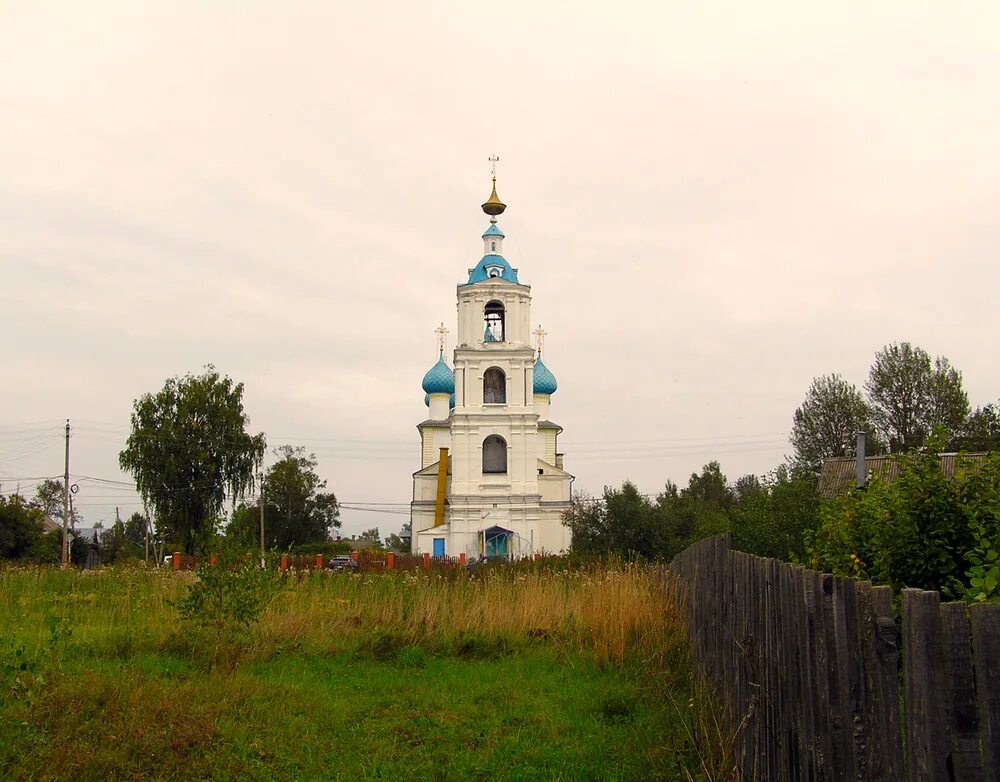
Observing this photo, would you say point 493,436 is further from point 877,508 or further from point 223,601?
point 877,508

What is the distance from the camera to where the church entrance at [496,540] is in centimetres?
5025

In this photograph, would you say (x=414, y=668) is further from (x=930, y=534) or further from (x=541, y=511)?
(x=541, y=511)

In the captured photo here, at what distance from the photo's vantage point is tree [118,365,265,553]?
171 ft

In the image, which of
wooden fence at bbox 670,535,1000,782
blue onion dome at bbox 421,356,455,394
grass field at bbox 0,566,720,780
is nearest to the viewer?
wooden fence at bbox 670,535,1000,782

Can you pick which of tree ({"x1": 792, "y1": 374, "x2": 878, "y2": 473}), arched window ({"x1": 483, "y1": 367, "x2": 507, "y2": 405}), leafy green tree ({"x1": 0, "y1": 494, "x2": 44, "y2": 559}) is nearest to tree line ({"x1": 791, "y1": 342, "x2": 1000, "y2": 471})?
tree ({"x1": 792, "y1": 374, "x2": 878, "y2": 473})

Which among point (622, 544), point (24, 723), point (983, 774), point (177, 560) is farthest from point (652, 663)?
point (622, 544)

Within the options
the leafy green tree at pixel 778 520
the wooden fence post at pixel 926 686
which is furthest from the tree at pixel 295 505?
the wooden fence post at pixel 926 686

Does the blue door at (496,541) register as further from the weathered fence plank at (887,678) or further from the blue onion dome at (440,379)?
the weathered fence plank at (887,678)

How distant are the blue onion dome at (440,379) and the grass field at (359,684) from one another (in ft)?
152

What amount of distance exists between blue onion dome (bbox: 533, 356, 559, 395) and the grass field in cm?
4685

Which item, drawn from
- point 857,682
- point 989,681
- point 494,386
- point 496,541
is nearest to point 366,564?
point 496,541

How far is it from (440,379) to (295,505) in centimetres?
1717

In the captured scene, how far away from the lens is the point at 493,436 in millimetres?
52344

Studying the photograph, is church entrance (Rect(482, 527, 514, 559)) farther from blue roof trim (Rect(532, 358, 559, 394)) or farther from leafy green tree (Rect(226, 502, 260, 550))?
leafy green tree (Rect(226, 502, 260, 550))
